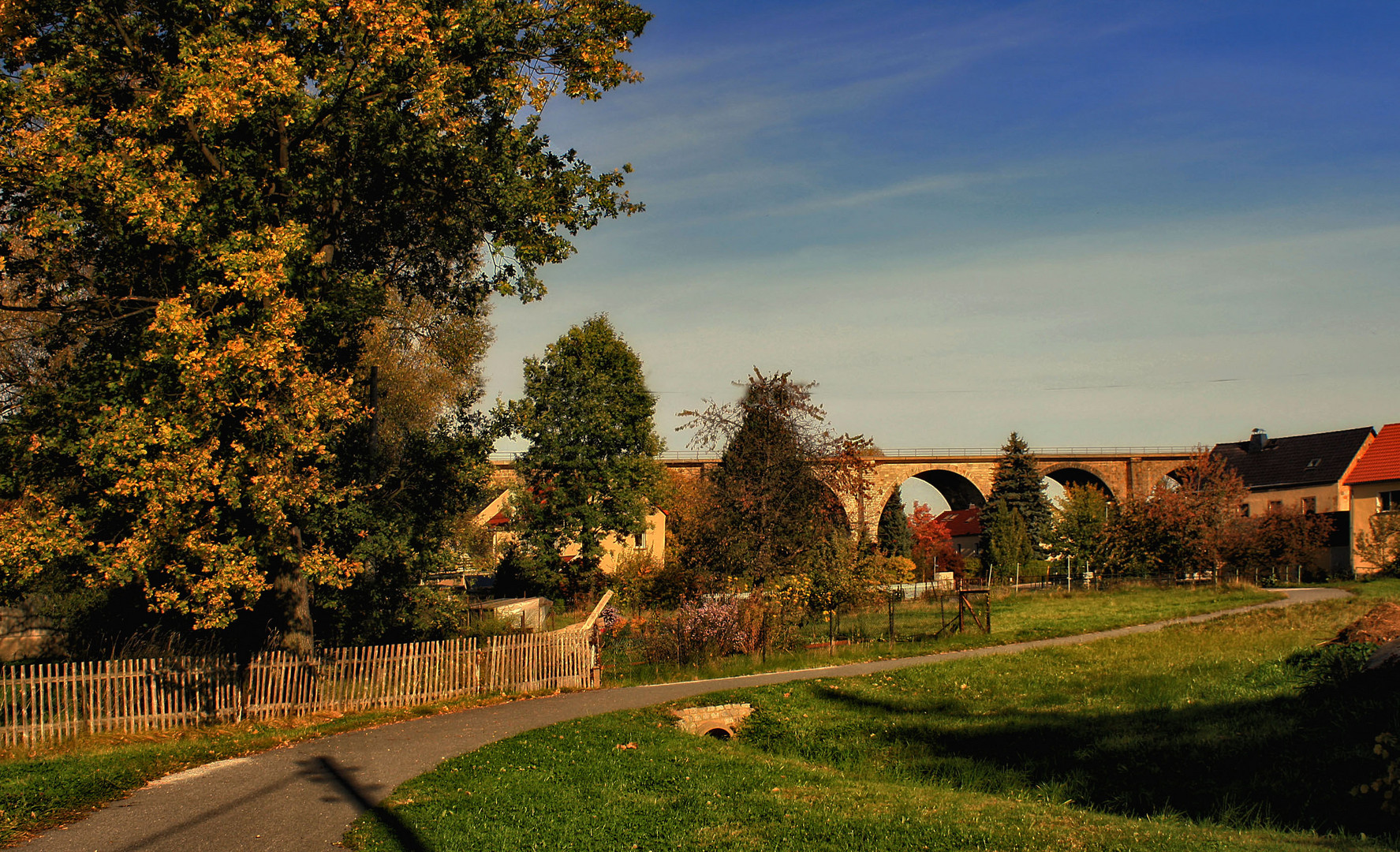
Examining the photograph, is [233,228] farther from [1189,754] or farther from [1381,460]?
[1381,460]

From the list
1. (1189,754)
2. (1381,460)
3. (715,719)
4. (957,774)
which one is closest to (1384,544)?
(1381,460)

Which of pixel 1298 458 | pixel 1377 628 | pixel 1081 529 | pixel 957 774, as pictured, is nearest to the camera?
pixel 957 774

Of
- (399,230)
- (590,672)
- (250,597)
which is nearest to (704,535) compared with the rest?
(590,672)

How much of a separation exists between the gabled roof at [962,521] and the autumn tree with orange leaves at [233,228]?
6703cm

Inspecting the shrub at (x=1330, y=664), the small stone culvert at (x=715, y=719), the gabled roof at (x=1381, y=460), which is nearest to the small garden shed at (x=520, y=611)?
the small stone culvert at (x=715, y=719)

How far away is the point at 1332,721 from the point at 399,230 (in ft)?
52.9

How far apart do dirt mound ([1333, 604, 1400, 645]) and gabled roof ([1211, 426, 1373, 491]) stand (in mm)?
41239

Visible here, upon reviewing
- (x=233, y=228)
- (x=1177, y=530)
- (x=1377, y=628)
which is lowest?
(x=1377, y=628)

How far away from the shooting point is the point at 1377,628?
14039 mm

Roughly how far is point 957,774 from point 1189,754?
7.98 feet

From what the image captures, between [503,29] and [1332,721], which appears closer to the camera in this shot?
[1332,721]

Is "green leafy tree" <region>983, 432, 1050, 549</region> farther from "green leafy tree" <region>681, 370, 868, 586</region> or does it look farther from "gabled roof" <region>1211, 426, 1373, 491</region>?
"green leafy tree" <region>681, 370, 868, 586</region>

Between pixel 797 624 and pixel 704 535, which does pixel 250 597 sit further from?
pixel 797 624

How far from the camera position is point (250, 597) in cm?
1408
